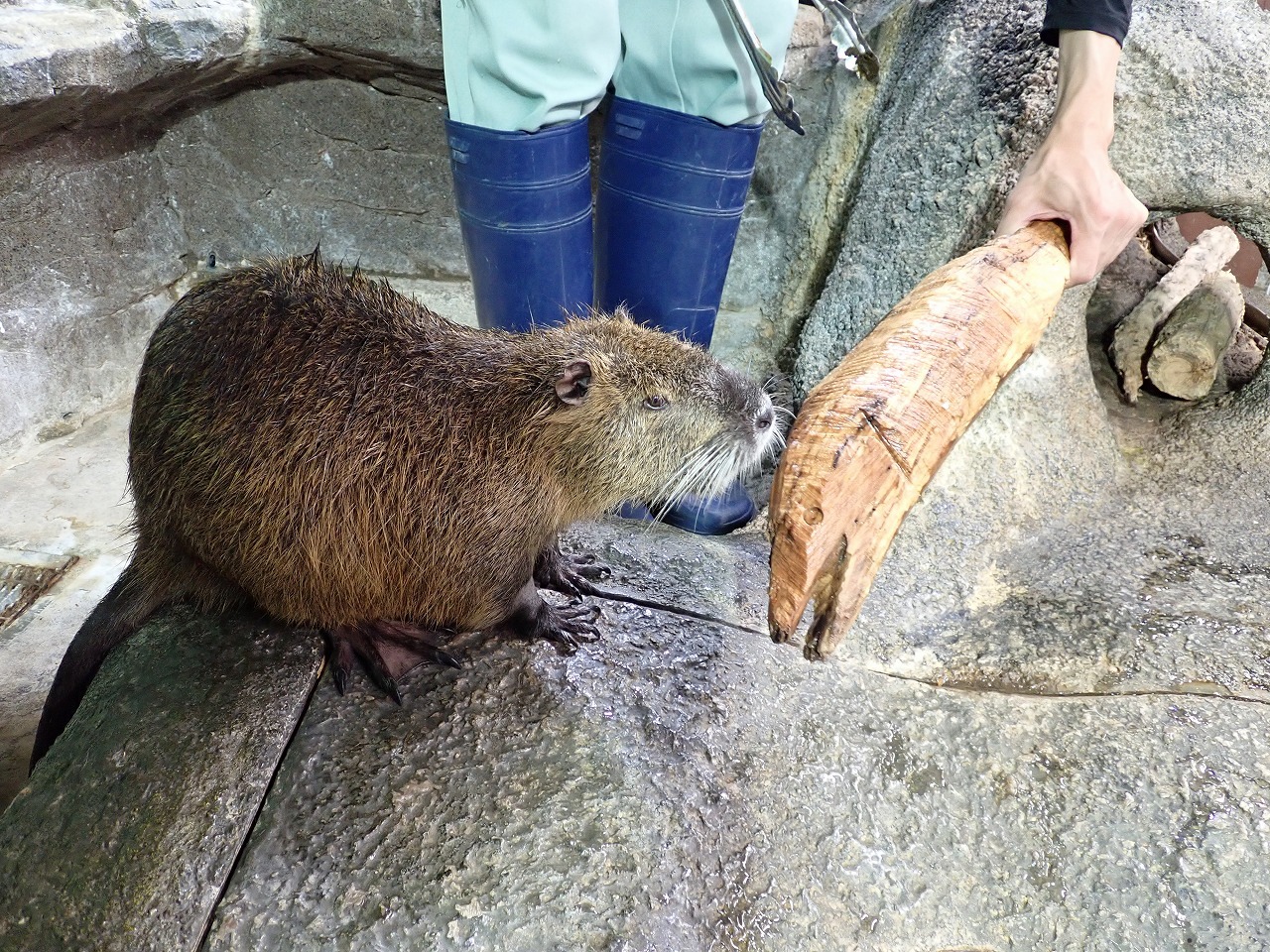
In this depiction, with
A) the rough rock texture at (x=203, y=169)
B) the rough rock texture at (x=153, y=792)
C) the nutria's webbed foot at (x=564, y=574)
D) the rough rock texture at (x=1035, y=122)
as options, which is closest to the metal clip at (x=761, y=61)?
the rough rock texture at (x=1035, y=122)

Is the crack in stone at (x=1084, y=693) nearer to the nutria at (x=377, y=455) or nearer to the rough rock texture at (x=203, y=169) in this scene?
the nutria at (x=377, y=455)

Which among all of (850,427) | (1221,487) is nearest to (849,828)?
(850,427)

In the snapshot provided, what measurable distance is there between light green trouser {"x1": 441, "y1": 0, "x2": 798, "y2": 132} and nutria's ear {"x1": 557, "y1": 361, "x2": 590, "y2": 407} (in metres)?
0.49

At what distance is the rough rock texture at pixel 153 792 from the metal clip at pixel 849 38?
1.67 metres

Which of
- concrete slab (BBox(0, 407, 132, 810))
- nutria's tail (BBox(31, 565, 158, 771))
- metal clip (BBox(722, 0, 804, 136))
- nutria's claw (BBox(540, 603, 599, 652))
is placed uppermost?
metal clip (BBox(722, 0, 804, 136))

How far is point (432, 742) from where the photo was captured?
1.47 m

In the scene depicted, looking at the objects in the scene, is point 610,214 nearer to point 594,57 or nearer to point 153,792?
point 594,57

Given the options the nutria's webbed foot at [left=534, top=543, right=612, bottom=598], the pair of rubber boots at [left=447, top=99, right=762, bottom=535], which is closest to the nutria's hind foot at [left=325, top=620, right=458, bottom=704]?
the nutria's webbed foot at [left=534, top=543, right=612, bottom=598]

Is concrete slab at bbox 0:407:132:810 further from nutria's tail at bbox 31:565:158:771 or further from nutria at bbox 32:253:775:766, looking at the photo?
nutria at bbox 32:253:775:766

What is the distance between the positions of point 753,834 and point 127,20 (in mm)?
2375

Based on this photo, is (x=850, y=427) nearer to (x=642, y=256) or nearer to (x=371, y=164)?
(x=642, y=256)

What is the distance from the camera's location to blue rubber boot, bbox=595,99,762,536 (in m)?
1.96

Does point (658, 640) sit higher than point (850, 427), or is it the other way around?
point (850, 427)

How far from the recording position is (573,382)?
5.24 feet
